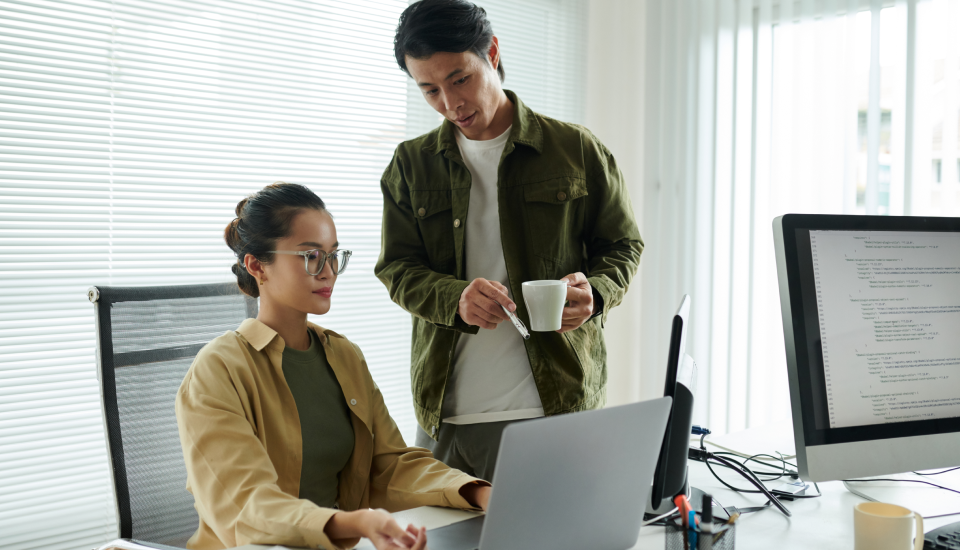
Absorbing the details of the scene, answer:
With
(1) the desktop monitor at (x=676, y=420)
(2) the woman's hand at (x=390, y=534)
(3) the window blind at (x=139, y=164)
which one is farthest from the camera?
(3) the window blind at (x=139, y=164)

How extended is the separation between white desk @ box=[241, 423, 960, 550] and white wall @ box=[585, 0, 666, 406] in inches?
89.0

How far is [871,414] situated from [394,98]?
230 centimetres

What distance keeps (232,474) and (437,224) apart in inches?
32.1

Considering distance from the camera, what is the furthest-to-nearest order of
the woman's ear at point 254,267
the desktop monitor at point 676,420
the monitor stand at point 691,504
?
the woman's ear at point 254,267
the monitor stand at point 691,504
the desktop monitor at point 676,420

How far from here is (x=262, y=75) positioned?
2633 mm

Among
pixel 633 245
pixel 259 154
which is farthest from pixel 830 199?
pixel 259 154

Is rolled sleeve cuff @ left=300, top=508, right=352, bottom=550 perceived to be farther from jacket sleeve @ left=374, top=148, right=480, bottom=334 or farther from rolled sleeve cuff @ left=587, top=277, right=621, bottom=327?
rolled sleeve cuff @ left=587, top=277, right=621, bottom=327

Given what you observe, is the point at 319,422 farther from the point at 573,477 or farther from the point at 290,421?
the point at 573,477

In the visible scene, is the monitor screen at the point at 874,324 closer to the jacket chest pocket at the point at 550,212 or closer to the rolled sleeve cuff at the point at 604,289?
the rolled sleeve cuff at the point at 604,289

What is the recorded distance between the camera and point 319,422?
1.39m

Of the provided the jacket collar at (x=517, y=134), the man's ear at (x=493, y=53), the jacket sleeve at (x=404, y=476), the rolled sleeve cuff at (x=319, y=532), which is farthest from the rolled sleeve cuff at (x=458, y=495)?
the man's ear at (x=493, y=53)

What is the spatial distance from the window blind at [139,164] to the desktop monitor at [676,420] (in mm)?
1769

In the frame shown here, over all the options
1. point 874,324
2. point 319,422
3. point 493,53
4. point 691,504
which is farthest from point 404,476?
point 493,53

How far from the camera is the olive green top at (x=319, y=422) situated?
135 centimetres
